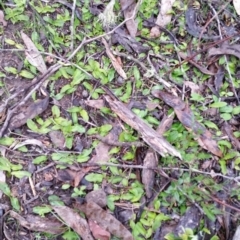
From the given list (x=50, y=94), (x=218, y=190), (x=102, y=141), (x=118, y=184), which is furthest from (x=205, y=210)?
(x=50, y=94)

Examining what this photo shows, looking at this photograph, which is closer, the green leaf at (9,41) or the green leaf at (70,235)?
the green leaf at (70,235)

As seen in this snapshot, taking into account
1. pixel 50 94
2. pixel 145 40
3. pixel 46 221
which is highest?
pixel 145 40

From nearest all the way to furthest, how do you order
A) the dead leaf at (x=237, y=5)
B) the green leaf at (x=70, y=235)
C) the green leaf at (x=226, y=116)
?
Result: the green leaf at (x=70, y=235) < the green leaf at (x=226, y=116) < the dead leaf at (x=237, y=5)

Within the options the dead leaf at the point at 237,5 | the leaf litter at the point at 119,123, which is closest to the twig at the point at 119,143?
the leaf litter at the point at 119,123

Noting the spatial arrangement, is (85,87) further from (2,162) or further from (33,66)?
(2,162)

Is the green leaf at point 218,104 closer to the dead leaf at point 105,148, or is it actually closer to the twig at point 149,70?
the twig at point 149,70

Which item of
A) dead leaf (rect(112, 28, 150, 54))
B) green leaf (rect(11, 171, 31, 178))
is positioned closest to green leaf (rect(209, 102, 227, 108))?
dead leaf (rect(112, 28, 150, 54))

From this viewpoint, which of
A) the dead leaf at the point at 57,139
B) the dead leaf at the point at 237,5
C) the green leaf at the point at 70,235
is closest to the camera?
the green leaf at the point at 70,235
